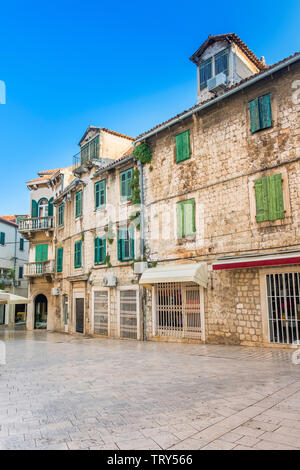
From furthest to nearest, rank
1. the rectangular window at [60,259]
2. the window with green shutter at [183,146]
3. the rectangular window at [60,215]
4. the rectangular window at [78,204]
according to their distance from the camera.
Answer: the rectangular window at [60,215], the rectangular window at [60,259], the rectangular window at [78,204], the window with green shutter at [183,146]

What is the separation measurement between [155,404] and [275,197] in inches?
313

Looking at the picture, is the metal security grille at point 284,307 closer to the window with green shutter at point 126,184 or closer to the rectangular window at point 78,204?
the window with green shutter at point 126,184

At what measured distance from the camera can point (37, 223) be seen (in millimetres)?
27672

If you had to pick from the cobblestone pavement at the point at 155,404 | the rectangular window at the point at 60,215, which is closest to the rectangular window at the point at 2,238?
the rectangular window at the point at 60,215

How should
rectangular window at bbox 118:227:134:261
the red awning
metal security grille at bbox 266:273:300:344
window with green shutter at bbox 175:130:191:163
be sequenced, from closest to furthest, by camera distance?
the red awning, metal security grille at bbox 266:273:300:344, window with green shutter at bbox 175:130:191:163, rectangular window at bbox 118:227:134:261

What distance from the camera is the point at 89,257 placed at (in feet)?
67.3

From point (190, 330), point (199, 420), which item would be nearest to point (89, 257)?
point (190, 330)

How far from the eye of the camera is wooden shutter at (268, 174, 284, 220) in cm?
1102

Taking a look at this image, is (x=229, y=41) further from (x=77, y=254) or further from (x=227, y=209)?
(x=77, y=254)

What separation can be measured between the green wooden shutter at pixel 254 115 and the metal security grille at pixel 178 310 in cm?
615

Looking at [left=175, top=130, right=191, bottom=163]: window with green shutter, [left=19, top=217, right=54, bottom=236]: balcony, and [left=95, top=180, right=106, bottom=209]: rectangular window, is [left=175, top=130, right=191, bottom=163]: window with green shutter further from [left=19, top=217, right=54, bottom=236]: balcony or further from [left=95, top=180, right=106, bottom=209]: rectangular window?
[left=19, top=217, right=54, bottom=236]: balcony

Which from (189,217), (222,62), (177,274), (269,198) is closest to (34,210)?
(189,217)

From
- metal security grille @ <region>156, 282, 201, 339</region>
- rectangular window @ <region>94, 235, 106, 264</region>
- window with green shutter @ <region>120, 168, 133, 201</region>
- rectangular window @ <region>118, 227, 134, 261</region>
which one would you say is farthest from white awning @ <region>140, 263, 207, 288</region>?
rectangular window @ <region>94, 235, 106, 264</region>

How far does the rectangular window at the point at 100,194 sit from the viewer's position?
19453 mm
